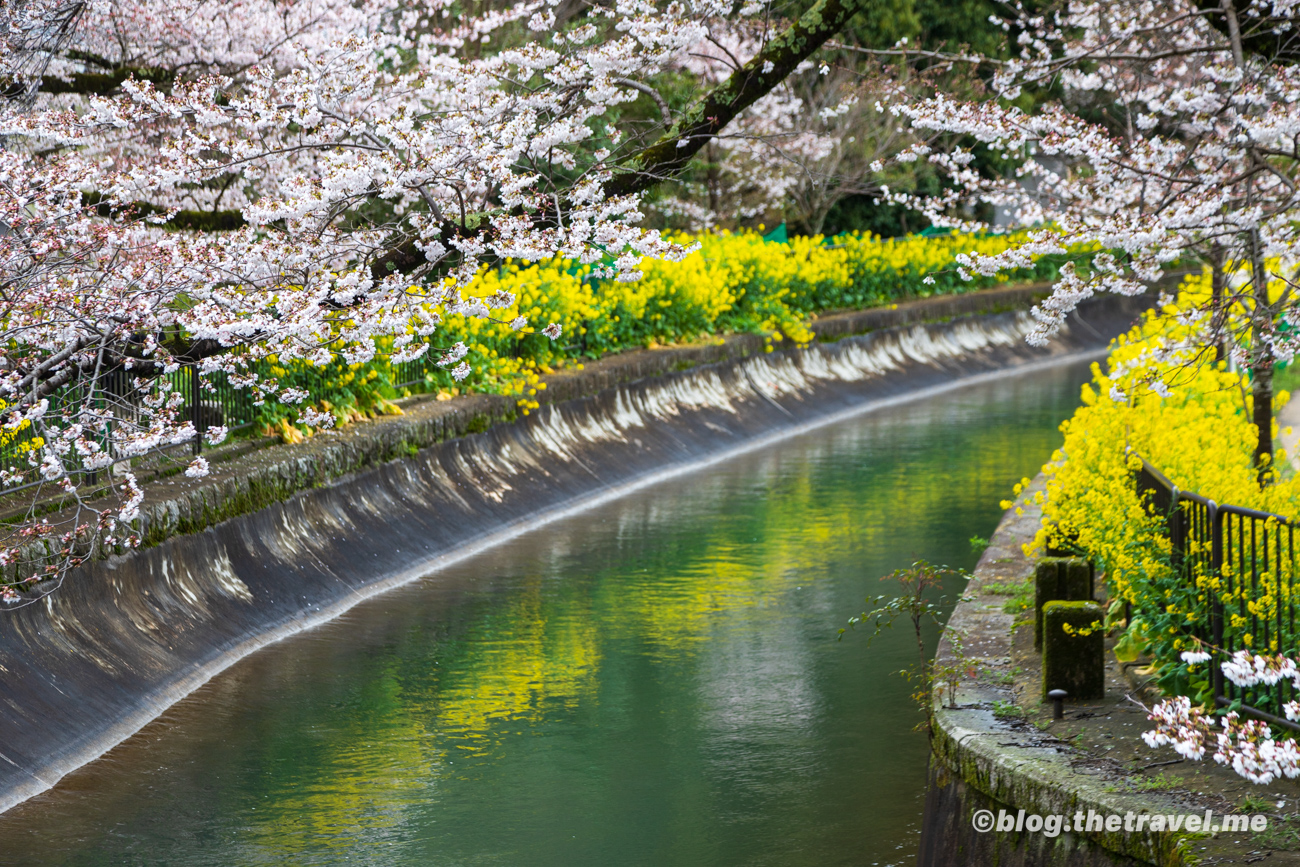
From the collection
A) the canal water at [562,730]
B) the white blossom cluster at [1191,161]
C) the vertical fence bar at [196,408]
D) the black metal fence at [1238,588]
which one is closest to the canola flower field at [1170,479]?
the black metal fence at [1238,588]

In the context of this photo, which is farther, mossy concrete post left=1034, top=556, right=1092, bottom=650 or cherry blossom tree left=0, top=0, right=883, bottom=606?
cherry blossom tree left=0, top=0, right=883, bottom=606

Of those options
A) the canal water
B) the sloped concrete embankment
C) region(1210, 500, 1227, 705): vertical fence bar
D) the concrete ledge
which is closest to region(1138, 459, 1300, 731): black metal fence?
region(1210, 500, 1227, 705): vertical fence bar

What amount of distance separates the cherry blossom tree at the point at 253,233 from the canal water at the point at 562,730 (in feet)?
4.76

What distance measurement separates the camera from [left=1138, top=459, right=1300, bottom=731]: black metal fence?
5773mm

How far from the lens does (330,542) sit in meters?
11.5

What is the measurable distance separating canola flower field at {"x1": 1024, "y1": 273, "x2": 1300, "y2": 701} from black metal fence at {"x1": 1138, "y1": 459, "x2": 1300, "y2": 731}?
2 centimetres

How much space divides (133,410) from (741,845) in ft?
16.2

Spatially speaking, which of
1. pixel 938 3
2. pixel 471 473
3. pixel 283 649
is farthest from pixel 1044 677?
pixel 938 3

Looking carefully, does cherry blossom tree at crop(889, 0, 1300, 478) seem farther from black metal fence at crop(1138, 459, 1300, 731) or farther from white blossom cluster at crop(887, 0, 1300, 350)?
black metal fence at crop(1138, 459, 1300, 731)

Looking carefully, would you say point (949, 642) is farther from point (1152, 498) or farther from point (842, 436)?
point (842, 436)

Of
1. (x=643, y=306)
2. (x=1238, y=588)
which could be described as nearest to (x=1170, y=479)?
(x=1238, y=588)

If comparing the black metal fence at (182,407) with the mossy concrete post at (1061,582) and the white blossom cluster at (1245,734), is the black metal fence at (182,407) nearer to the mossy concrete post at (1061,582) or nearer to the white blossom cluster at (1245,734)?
the mossy concrete post at (1061,582)

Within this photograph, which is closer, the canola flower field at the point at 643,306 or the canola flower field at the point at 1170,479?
the canola flower field at the point at 1170,479

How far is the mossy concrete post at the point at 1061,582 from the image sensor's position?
24.4 ft
